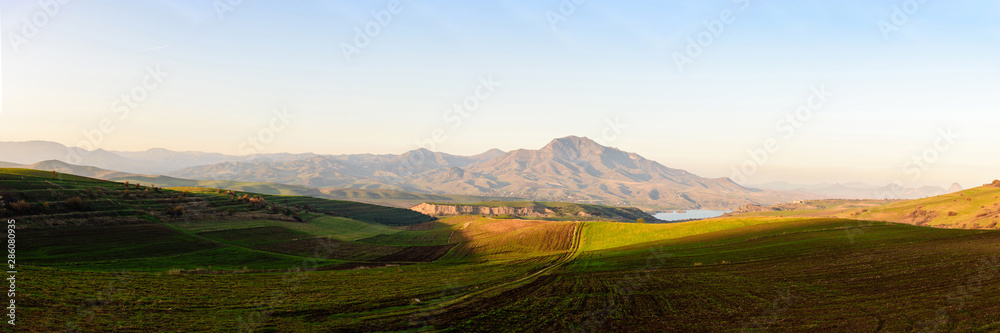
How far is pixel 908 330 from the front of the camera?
2662 cm

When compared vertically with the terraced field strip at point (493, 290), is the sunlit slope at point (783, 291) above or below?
above

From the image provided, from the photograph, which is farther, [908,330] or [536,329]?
[536,329]

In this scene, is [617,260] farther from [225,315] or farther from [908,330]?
[225,315]

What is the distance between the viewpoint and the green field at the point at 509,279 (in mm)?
31500

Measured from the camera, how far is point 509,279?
54594mm

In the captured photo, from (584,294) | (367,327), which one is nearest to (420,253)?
(584,294)

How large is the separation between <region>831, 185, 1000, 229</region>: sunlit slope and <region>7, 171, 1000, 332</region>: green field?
64.2m

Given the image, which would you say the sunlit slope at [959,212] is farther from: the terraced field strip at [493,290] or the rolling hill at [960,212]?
the terraced field strip at [493,290]

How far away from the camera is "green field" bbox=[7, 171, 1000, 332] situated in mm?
31500

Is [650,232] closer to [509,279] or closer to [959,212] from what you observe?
[509,279]

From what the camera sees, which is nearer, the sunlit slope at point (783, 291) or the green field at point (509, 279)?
the sunlit slope at point (783, 291)

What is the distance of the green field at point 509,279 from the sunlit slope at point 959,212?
64193 mm

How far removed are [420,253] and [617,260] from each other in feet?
154

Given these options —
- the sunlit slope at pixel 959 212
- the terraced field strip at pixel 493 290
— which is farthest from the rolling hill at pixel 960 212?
the terraced field strip at pixel 493 290
